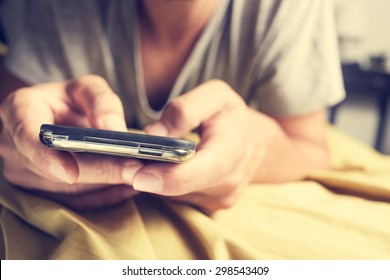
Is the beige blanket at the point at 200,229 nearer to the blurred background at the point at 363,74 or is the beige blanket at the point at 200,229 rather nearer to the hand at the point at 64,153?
the hand at the point at 64,153

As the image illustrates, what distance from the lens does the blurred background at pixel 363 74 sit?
0.67 meters

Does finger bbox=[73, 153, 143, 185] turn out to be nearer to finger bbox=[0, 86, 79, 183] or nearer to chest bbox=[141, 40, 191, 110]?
finger bbox=[0, 86, 79, 183]

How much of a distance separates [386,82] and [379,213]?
18.1 inches

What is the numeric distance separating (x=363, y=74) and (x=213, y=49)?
361 millimetres

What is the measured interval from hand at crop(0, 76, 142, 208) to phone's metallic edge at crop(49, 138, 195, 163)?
0.02 metres

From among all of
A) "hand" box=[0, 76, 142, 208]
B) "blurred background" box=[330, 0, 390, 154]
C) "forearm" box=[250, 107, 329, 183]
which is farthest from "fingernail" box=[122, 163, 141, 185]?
"blurred background" box=[330, 0, 390, 154]

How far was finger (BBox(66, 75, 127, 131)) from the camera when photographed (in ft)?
0.90

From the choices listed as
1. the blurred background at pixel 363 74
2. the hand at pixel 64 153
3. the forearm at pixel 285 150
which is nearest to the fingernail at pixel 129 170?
the hand at pixel 64 153

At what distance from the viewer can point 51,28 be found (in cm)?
48

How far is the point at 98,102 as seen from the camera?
0.29 m

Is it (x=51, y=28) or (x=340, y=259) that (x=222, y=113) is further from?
(x=51, y=28)

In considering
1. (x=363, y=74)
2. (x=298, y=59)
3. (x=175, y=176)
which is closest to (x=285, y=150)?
(x=298, y=59)

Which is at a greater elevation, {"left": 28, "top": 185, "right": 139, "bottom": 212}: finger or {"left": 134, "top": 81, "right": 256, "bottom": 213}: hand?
{"left": 134, "top": 81, "right": 256, "bottom": 213}: hand
